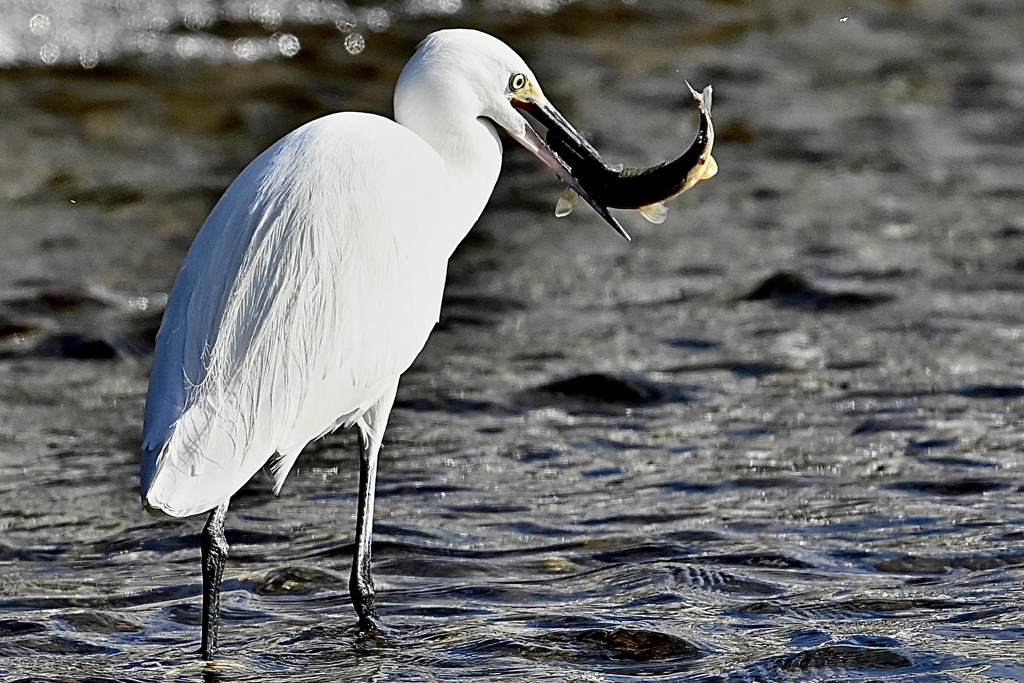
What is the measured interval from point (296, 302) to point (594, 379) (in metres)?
2.71

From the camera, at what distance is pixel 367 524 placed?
4.93 m

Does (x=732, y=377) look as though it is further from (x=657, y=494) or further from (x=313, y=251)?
(x=313, y=251)

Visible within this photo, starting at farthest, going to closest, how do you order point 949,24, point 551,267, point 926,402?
point 949,24 < point 551,267 < point 926,402

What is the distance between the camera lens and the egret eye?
4844 mm

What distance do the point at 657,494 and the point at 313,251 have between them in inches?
74.4

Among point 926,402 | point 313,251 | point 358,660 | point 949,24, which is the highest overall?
point 949,24

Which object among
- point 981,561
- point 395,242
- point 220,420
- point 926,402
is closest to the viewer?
point 220,420

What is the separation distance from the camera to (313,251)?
4.50 meters

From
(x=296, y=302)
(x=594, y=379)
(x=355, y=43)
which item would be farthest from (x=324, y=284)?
(x=355, y=43)

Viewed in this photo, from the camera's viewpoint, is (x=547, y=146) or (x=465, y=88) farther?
(x=547, y=146)

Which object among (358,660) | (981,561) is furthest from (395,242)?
(981,561)

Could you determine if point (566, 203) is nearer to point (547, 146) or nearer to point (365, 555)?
point (547, 146)

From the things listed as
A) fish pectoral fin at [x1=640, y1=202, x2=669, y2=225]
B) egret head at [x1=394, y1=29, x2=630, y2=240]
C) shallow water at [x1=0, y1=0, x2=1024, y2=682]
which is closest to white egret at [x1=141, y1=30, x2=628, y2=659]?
egret head at [x1=394, y1=29, x2=630, y2=240]

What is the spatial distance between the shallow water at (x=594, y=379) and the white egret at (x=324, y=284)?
585 millimetres
